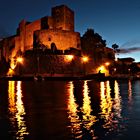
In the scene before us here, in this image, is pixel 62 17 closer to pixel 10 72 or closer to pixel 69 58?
pixel 69 58

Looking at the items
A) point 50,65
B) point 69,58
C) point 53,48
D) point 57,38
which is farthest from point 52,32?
point 50,65

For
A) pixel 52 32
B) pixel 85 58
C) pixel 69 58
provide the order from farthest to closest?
pixel 85 58
pixel 52 32
pixel 69 58

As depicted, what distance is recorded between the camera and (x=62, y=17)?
2394 inches

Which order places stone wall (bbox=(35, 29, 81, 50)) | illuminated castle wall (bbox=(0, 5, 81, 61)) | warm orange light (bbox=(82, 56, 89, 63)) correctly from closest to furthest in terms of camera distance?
stone wall (bbox=(35, 29, 81, 50)) → illuminated castle wall (bbox=(0, 5, 81, 61)) → warm orange light (bbox=(82, 56, 89, 63))

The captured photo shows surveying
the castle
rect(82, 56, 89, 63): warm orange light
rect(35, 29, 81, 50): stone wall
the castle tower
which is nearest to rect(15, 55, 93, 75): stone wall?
the castle

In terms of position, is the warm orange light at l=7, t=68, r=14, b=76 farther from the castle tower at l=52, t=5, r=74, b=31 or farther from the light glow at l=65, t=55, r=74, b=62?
the light glow at l=65, t=55, r=74, b=62

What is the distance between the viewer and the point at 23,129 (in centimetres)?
831

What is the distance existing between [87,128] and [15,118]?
3.25 m

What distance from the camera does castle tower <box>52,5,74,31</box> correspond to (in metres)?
60.9

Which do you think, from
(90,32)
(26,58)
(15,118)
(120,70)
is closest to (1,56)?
(26,58)

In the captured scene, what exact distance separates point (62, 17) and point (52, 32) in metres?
5.09

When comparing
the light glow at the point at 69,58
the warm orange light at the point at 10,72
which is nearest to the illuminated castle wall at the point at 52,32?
the light glow at the point at 69,58

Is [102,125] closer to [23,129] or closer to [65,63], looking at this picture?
[23,129]

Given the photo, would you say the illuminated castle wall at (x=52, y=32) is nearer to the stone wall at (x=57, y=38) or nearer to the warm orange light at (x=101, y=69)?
the stone wall at (x=57, y=38)
